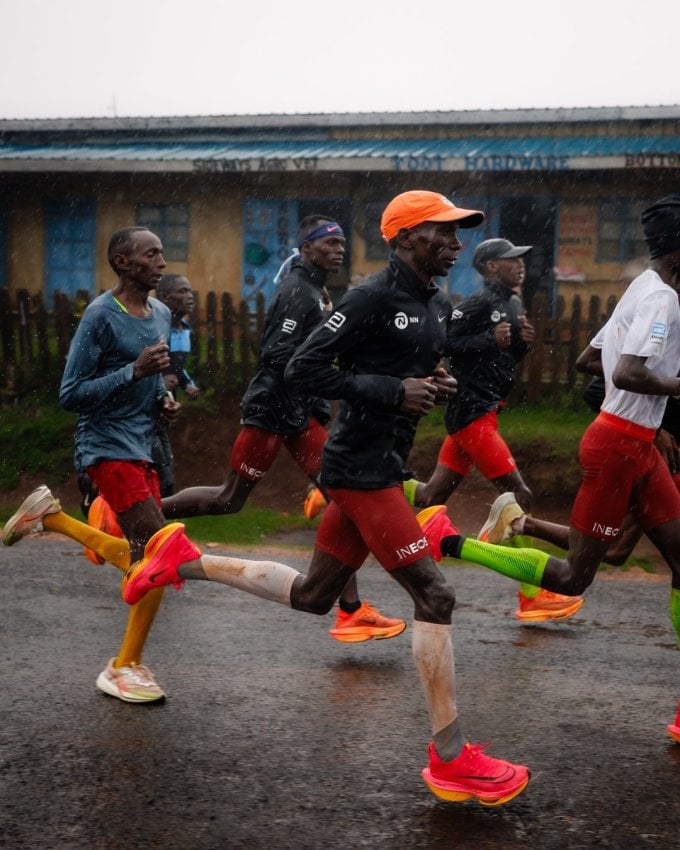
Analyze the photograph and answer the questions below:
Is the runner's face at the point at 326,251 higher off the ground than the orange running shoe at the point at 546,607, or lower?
higher

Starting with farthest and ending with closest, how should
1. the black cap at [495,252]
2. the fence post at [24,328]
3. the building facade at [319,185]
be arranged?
the building facade at [319,185] < the fence post at [24,328] < the black cap at [495,252]

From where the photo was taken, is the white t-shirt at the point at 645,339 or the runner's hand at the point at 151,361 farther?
the runner's hand at the point at 151,361

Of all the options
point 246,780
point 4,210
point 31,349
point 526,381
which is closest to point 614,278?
point 526,381

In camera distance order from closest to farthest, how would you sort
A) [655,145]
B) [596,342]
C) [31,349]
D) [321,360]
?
[321,360] < [596,342] < [31,349] < [655,145]

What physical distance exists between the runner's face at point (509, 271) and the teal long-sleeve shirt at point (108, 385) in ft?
10.1

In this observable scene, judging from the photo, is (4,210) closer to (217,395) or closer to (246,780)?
(217,395)

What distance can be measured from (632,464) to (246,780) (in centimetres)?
199

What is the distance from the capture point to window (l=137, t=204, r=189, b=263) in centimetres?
1884

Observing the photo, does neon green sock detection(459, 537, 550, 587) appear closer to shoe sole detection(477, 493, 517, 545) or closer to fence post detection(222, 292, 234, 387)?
shoe sole detection(477, 493, 517, 545)

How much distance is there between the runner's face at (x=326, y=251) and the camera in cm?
643

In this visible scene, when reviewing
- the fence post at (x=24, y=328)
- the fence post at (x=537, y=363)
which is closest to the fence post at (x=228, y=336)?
the fence post at (x=24, y=328)

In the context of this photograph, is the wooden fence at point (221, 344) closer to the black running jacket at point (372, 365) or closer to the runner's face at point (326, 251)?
the runner's face at point (326, 251)

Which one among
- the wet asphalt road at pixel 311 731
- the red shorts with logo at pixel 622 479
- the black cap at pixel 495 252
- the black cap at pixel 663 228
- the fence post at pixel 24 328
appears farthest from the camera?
the fence post at pixel 24 328

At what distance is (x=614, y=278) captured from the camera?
16.7 meters
